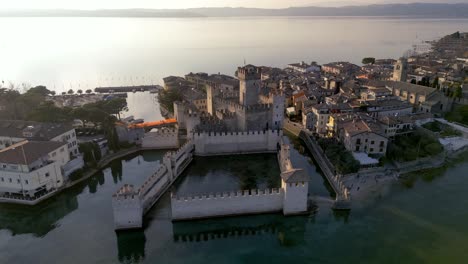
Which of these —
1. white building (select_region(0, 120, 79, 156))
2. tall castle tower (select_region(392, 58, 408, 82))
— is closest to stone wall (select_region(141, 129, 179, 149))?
white building (select_region(0, 120, 79, 156))

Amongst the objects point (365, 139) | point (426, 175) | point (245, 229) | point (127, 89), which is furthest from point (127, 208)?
point (127, 89)

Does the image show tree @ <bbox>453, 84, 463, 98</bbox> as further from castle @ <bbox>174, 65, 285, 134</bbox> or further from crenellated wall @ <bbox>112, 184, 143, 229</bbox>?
crenellated wall @ <bbox>112, 184, 143, 229</bbox>

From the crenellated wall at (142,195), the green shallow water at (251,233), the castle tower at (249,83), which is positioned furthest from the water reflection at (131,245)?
the castle tower at (249,83)

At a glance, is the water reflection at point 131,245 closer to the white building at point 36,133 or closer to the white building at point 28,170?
the white building at point 28,170

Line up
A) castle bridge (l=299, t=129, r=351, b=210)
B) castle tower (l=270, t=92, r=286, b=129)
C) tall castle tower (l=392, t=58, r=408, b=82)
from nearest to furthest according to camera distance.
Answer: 1. castle bridge (l=299, t=129, r=351, b=210)
2. castle tower (l=270, t=92, r=286, b=129)
3. tall castle tower (l=392, t=58, r=408, b=82)

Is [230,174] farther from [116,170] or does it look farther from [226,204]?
[116,170]

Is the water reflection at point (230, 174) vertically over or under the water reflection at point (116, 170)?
under
